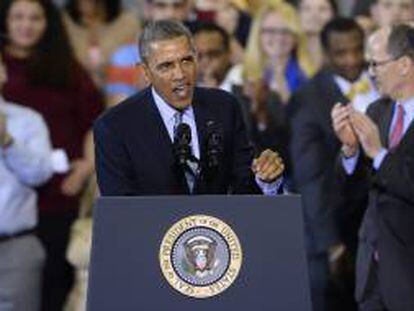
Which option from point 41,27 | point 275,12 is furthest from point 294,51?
point 41,27

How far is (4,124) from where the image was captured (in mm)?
5734

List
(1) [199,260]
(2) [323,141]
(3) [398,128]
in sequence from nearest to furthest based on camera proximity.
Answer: (1) [199,260]
(3) [398,128]
(2) [323,141]

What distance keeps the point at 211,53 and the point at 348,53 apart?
850 millimetres

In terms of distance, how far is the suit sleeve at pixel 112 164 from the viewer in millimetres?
4211

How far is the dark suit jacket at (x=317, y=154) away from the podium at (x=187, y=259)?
2775mm

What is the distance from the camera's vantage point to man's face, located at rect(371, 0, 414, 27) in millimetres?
7398

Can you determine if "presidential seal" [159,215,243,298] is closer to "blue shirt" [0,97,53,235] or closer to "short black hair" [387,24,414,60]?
"short black hair" [387,24,414,60]

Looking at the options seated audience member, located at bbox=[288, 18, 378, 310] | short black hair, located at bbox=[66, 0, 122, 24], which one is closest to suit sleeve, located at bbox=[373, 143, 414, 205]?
seated audience member, located at bbox=[288, 18, 378, 310]

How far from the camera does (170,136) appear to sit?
14.1ft

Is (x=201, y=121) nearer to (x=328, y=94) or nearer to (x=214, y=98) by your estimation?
(x=214, y=98)

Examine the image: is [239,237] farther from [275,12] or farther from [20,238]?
[275,12]

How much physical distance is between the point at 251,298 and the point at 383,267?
5.36 feet

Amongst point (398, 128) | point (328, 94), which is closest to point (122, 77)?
point (328, 94)

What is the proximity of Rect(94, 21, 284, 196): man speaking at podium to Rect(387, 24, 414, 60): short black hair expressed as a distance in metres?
1.23
